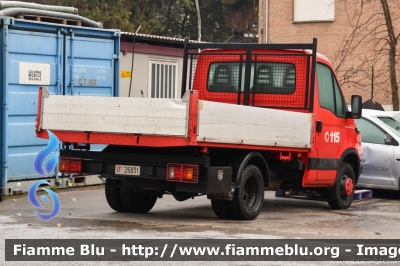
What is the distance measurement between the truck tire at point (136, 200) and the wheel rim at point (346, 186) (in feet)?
10.5

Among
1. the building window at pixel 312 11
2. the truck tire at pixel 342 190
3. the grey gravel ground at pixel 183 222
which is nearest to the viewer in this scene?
the grey gravel ground at pixel 183 222

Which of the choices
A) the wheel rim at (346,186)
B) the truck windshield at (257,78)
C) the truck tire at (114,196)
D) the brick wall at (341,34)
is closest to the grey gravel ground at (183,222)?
the truck tire at (114,196)

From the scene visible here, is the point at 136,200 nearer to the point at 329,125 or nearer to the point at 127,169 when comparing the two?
the point at 127,169

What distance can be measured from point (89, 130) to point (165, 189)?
1300mm

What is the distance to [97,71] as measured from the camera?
1562cm

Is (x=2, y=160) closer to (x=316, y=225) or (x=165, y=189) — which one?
(x=165, y=189)

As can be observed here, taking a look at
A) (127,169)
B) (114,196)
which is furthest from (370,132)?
(127,169)

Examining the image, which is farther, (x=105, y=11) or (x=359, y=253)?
(x=105, y=11)

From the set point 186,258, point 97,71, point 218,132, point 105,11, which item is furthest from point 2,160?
point 105,11

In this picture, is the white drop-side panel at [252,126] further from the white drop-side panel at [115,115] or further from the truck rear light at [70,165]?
the truck rear light at [70,165]

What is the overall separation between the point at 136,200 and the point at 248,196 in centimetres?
167

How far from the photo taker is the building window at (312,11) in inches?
1383

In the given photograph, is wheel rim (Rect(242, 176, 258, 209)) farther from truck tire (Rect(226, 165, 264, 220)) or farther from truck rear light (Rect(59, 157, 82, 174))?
truck rear light (Rect(59, 157, 82, 174))

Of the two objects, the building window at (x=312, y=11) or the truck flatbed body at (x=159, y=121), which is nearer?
the truck flatbed body at (x=159, y=121)
